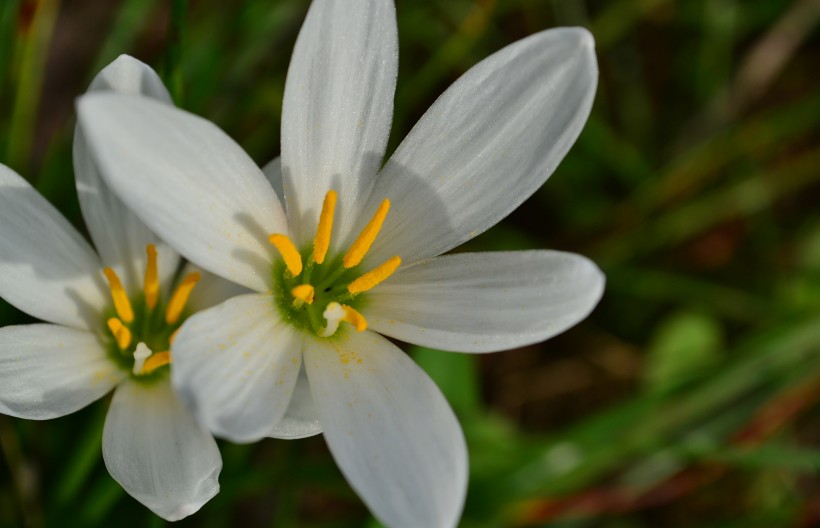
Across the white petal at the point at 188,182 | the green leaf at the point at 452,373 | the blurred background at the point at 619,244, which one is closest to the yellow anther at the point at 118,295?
the white petal at the point at 188,182

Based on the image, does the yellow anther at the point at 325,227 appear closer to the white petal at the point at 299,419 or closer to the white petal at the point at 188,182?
the white petal at the point at 188,182

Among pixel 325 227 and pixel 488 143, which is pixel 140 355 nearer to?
pixel 325 227

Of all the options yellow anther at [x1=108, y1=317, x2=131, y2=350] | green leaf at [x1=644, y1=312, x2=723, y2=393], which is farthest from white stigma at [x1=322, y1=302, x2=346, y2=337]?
green leaf at [x1=644, y1=312, x2=723, y2=393]

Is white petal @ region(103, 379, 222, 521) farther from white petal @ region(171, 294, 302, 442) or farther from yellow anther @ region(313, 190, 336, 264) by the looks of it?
yellow anther @ region(313, 190, 336, 264)

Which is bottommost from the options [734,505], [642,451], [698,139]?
[734,505]

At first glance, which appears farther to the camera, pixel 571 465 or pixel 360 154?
pixel 571 465

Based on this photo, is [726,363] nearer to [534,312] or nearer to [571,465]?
[571,465]

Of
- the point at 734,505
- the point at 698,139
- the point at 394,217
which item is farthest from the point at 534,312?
the point at 698,139
